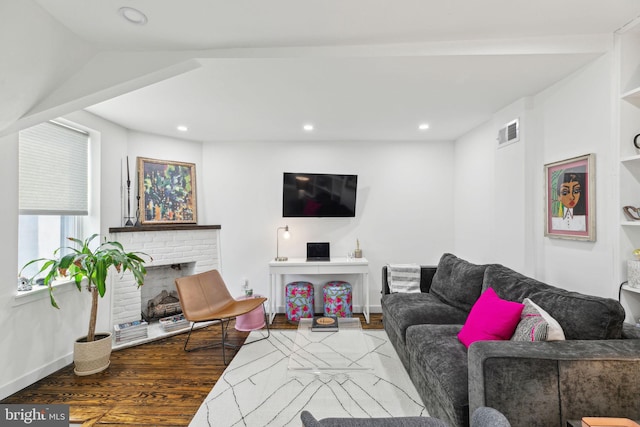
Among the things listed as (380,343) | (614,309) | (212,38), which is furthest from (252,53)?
(380,343)

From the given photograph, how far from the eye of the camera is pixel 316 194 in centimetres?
404

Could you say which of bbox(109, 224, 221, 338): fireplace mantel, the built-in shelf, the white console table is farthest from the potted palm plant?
the built-in shelf

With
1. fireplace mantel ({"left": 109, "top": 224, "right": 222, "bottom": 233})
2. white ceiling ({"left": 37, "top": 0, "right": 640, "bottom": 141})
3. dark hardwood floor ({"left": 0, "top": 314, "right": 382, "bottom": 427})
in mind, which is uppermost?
white ceiling ({"left": 37, "top": 0, "right": 640, "bottom": 141})

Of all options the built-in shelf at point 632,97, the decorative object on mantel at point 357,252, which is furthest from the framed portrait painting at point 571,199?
the decorative object on mantel at point 357,252

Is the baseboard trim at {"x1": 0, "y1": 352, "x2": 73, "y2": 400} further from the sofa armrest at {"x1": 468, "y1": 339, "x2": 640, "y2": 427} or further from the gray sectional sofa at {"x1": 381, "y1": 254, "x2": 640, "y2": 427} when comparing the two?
the sofa armrest at {"x1": 468, "y1": 339, "x2": 640, "y2": 427}

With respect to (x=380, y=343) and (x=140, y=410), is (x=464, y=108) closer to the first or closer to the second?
(x=380, y=343)

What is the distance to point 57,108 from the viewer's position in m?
2.09

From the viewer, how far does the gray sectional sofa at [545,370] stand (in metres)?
1.30

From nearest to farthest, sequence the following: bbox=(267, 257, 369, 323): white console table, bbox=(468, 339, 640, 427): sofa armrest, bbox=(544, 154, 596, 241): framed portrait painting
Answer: bbox=(468, 339, 640, 427): sofa armrest → bbox=(544, 154, 596, 241): framed portrait painting → bbox=(267, 257, 369, 323): white console table

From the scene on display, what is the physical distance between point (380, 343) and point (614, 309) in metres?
2.00

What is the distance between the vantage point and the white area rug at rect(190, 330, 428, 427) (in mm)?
1989

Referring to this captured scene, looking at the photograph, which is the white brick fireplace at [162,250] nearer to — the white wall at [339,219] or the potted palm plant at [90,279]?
the white wall at [339,219]

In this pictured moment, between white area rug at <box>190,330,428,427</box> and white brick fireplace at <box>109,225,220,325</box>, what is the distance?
1.53 m

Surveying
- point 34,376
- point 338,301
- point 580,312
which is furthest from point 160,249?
point 580,312
